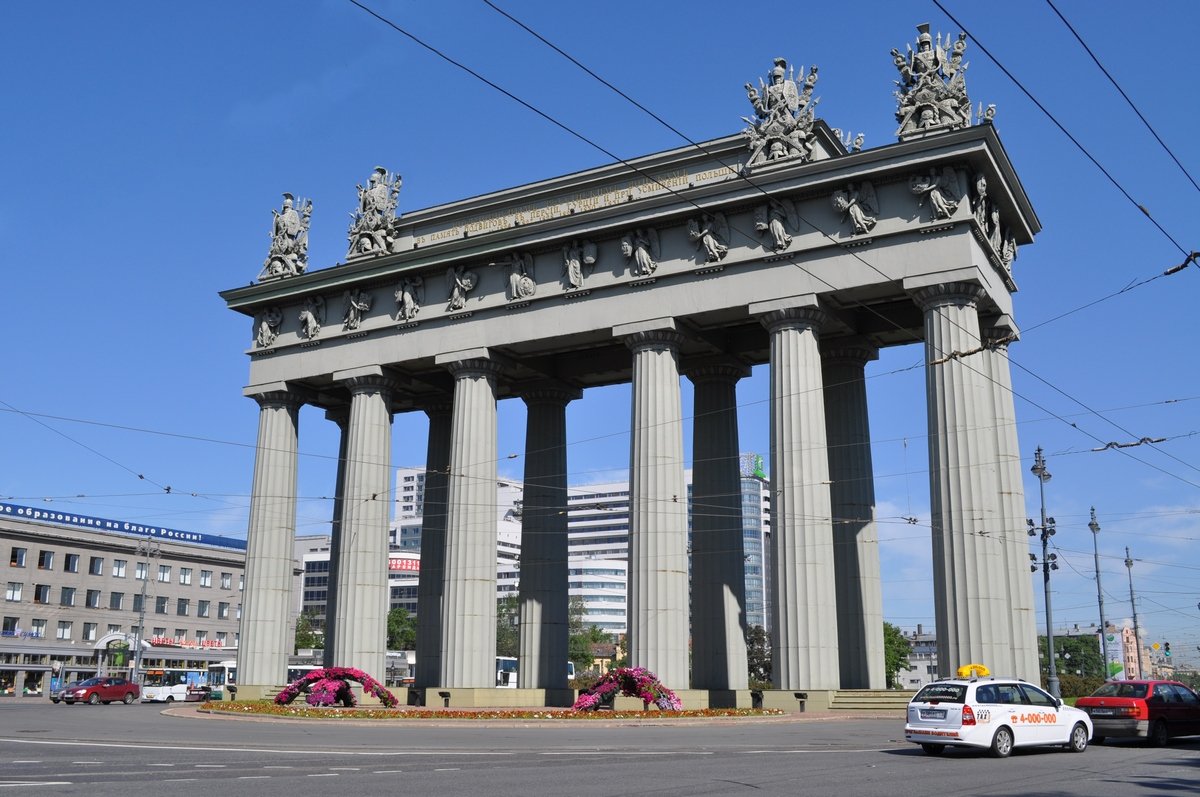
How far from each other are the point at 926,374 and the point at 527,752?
68.6ft

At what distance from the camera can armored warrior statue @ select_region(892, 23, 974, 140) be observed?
125 feet

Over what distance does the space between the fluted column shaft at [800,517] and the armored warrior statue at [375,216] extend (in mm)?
19908

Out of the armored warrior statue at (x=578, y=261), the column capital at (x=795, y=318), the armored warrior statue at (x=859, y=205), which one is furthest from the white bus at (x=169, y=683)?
the armored warrior statue at (x=859, y=205)

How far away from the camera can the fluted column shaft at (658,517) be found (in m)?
39.3

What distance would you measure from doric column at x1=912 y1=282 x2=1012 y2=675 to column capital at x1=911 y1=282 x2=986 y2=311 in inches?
1.3

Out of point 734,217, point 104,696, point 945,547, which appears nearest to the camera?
point 945,547

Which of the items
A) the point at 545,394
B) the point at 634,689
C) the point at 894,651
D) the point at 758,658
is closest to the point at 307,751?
the point at 634,689

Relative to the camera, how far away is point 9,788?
45.7 feet

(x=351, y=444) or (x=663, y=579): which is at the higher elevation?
(x=351, y=444)

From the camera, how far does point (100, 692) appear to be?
62.3 meters

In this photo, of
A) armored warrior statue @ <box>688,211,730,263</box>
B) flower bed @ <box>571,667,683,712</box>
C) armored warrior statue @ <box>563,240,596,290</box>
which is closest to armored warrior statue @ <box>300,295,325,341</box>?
armored warrior statue @ <box>563,240,596,290</box>

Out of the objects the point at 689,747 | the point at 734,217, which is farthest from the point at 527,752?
the point at 734,217

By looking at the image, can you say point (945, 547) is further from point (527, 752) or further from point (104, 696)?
point (104, 696)

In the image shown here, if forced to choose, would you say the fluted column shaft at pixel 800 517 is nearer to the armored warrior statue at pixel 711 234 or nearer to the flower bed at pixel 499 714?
the flower bed at pixel 499 714
